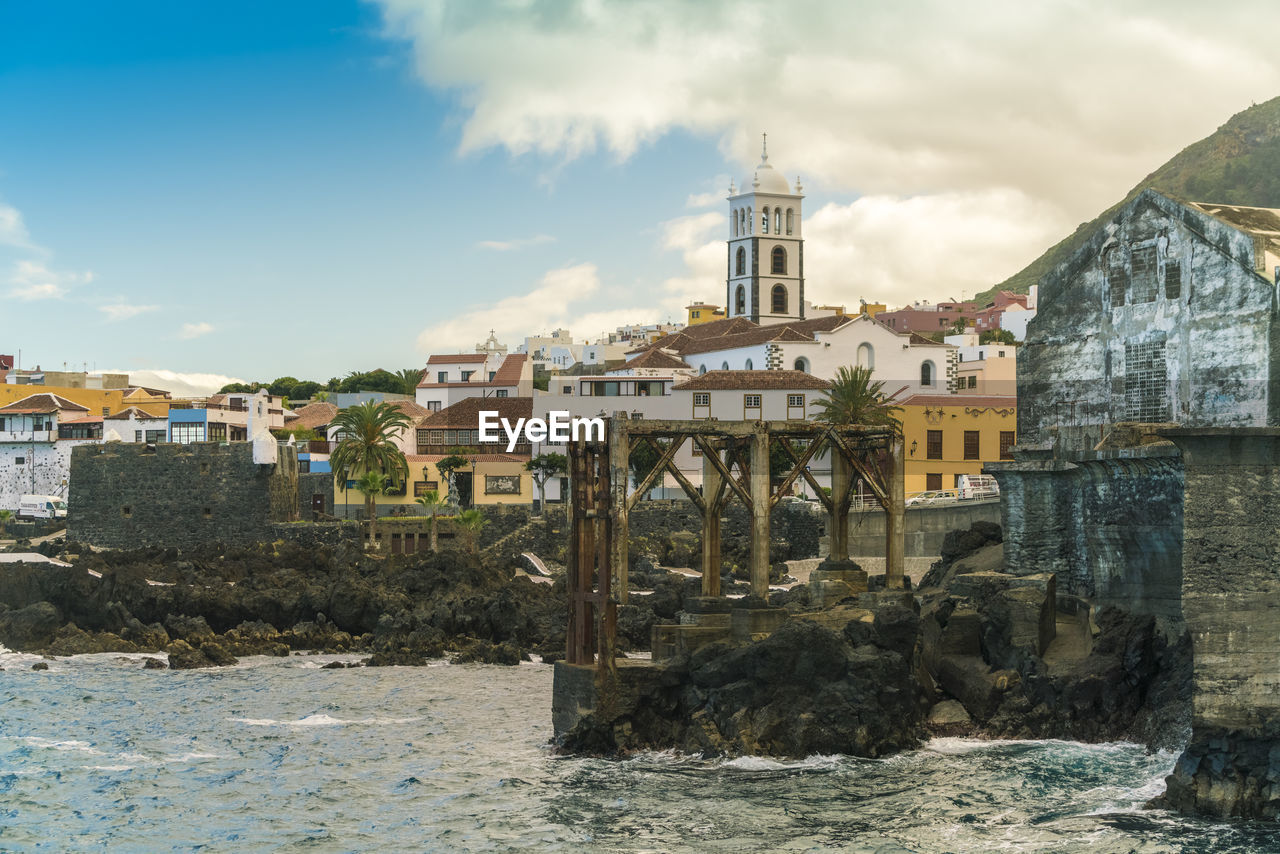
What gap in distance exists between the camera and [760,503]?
31234 millimetres

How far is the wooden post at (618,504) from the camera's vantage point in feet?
96.4

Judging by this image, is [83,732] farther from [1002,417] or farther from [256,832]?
[1002,417]

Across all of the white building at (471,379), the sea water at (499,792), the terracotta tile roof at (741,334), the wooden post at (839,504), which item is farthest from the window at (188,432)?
the wooden post at (839,504)

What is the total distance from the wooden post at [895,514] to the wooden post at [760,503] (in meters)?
3.71

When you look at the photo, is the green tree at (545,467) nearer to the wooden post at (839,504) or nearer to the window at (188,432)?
the window at (188,432)

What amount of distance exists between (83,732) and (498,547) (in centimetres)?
3183

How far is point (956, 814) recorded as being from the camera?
24609 mm

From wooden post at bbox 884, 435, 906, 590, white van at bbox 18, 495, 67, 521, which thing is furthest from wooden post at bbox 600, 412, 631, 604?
white van at bbox 18, 495, 67, 521

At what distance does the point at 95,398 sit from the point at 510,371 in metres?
26.9

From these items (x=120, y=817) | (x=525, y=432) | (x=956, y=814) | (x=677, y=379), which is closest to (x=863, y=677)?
(x=956, y=814)

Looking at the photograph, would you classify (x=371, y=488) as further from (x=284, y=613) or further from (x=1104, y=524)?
(x=1104, y=524)

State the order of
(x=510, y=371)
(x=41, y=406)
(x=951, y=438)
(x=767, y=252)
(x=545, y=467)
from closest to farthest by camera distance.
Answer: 1. (x=951, y=438)
2. (x=545, y=467)
3. (x=41, y=406)
4. (x=510, y=371)
5. (x=767, y=252)

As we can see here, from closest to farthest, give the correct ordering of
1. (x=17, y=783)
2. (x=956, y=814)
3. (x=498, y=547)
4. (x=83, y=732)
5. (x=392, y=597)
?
(x=956, y=814) < (x=17, y=783) < (x=83, y=732) < (x=392, y=597) < (x=498, y=547)

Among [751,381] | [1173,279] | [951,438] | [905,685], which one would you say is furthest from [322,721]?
[751,381]
